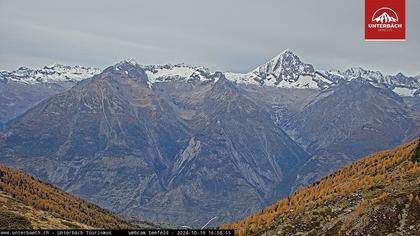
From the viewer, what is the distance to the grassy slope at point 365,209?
58.0 metres

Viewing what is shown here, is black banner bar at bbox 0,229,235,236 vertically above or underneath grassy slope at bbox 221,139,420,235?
above

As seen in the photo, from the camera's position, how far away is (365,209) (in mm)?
62156

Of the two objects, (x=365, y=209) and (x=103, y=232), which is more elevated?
(x=103, y=232)

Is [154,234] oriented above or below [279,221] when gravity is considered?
above

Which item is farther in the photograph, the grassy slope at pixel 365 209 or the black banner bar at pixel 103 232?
the grassy slope at pixel 365 209

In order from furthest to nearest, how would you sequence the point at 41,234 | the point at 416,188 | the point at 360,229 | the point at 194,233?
the point at 416,188
the point at 360,229
the point at 194,233
the point at 41,234

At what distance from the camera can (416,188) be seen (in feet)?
209

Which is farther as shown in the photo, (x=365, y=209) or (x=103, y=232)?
(x=365, y=209)

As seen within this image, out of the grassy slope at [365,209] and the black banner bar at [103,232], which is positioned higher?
the black banner bar at [103,232]

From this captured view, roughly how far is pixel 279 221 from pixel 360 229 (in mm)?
16858

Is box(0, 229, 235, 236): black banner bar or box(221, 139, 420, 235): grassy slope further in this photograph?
box(221, 139, 420, 235): grassy slope

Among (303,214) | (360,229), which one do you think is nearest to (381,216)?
(360,229)

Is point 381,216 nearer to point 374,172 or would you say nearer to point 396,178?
point 396,178

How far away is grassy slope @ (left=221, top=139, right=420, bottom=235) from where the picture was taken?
58.0 metres
